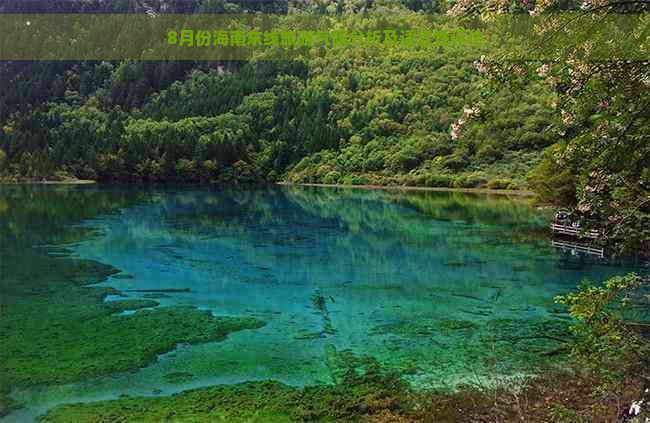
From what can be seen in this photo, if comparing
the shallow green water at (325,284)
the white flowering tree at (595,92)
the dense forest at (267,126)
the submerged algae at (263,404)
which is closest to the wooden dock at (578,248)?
the shallow green water at (325,284)

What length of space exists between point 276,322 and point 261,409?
7.24m

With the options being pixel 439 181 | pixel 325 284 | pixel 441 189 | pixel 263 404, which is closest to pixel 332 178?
pixel 439 181

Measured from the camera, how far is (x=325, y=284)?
26.2 metres

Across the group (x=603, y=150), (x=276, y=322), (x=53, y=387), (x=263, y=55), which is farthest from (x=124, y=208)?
(x=263, y=55)

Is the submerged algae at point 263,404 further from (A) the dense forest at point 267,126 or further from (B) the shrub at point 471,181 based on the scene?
(B) the shrub at point 471,181

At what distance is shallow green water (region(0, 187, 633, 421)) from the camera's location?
15219mm

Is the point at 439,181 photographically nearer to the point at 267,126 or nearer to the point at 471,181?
the point at 471,181

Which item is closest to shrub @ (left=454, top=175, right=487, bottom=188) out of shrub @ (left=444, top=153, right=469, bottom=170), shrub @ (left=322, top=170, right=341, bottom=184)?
shrub @ (left=444, top=153, right=469, bottom=170)

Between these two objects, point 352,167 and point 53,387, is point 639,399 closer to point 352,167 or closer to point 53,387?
point 53,387

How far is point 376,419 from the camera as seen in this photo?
11.9 meters

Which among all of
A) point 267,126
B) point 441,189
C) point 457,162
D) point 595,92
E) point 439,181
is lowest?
point 441,189

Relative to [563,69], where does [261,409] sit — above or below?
below

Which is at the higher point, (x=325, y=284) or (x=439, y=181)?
(x=439, y=181)

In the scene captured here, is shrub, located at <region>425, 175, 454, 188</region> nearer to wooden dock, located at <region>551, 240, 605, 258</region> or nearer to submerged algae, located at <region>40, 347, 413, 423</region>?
wooden dock, located at <region>551, 240, 605, 258</region>
